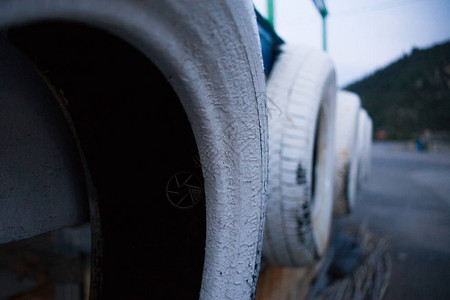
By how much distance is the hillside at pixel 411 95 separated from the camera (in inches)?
823

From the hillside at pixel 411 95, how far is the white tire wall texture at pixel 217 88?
751 inches

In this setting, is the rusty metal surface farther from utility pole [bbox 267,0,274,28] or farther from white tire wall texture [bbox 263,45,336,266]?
utility pole [bbox 267,0,274,28]

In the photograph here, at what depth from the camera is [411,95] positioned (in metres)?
26.5

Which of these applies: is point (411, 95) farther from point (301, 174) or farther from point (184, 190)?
point (184, 190)

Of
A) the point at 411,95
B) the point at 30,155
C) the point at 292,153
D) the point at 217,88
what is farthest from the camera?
the point at 411,95

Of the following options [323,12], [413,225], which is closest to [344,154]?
[323,12]

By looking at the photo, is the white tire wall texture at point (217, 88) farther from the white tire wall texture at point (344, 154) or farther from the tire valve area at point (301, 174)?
the white tire wall texture at point (344, 154)

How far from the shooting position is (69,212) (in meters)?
0.65

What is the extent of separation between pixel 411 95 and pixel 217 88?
31.2 meters

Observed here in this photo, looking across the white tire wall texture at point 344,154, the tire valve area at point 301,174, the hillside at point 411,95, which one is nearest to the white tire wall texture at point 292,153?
A: the tire valve area at point 301,174

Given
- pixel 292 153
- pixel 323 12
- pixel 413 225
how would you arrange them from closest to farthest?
pixel 292 153 → pixel 323 12 → pixel 413 225

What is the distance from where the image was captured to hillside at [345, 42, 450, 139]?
20916 mm

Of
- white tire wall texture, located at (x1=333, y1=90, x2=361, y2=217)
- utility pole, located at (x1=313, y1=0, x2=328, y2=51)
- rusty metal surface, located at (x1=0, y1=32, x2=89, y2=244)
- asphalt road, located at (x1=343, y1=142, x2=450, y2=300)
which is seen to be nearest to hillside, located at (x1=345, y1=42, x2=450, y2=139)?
asphalt road, located at (x1=343, y1=142, x2=450, y2=300)

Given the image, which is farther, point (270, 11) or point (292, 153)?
point (270, 11)
